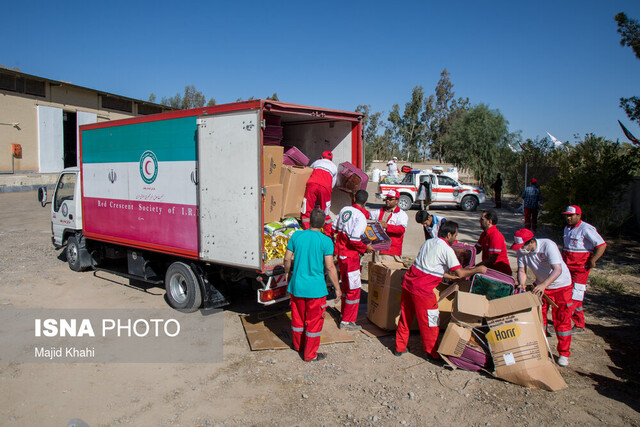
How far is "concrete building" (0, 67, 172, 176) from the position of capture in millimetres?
23234

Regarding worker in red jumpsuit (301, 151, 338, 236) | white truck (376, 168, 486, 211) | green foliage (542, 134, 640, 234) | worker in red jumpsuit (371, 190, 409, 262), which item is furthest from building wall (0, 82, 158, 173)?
green foliage (542, 134, 640, 234)

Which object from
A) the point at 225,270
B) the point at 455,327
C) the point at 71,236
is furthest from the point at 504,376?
the point at 71,236

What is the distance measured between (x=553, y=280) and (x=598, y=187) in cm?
889

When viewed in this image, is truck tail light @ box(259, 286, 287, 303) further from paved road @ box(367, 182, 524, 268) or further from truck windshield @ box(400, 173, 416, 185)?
truck windshield @ box(400, 173, 416, 185)

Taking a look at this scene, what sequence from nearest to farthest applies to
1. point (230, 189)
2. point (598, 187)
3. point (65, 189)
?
point (230, 189), point (65, 189), point (598, 187)

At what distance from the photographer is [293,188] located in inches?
240

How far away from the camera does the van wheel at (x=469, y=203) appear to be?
59.1 feet

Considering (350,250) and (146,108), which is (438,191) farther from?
(146,108)

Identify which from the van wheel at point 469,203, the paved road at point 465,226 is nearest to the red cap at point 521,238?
the paved road at point 465,226

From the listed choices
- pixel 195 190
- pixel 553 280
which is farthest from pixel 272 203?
pixel 553 280

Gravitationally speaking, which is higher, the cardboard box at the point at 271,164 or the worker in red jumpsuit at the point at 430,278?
the cardboard box at the point at 271,164

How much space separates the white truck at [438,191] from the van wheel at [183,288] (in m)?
12.2

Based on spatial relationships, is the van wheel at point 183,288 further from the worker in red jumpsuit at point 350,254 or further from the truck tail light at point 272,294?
the worker in red jumpsuit at point 350,254

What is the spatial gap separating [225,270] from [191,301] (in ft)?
2.30
